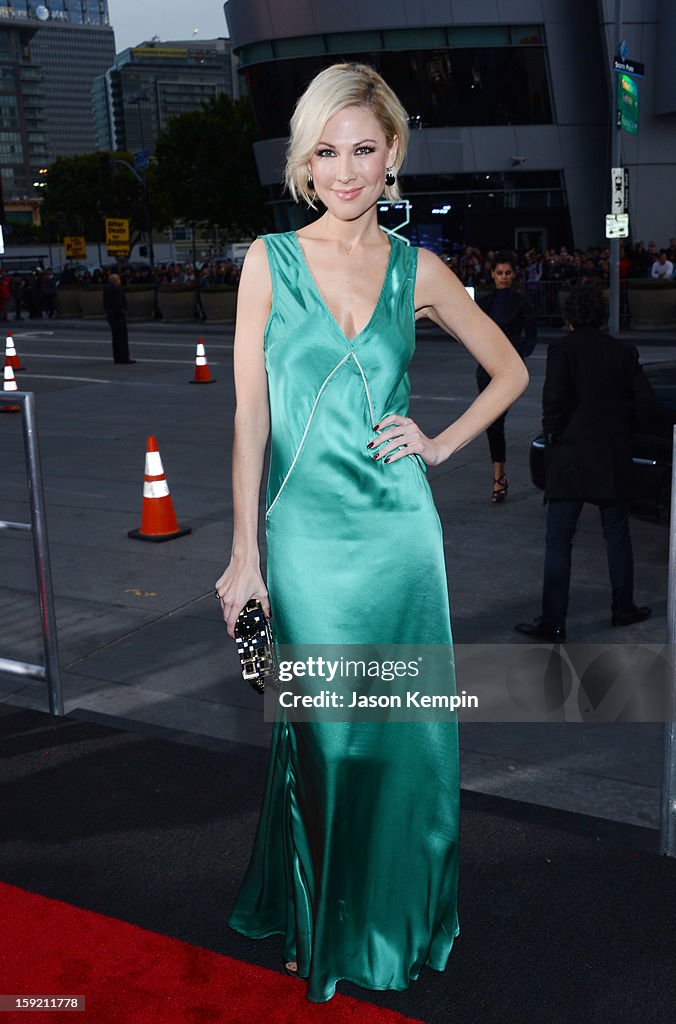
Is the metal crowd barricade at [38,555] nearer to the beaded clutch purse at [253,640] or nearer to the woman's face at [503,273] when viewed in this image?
the beaded clutch purse at [253,640]

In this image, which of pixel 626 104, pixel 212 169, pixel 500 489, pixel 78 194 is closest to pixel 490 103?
pixel 626 104

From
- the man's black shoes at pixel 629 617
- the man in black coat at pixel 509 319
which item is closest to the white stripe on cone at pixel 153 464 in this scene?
the man in black coat at pixel 509 319

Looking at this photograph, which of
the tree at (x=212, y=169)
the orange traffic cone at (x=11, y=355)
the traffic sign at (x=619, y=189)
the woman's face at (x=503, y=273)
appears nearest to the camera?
the woman's face at (x=503, y=273)

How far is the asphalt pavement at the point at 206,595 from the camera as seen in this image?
4348 millimetres

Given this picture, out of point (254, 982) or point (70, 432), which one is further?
point (70, 432)

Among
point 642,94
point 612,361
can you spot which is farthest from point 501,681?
point 642,94

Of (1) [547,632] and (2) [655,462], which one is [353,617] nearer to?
(1) [547,632]

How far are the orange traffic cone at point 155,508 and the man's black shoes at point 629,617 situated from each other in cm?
339

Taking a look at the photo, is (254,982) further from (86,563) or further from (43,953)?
(86,563)

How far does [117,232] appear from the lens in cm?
3447

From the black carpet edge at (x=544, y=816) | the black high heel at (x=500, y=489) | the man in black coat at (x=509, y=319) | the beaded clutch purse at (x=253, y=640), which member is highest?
the man in black coat at (x=509, y=319)

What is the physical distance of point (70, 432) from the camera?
13.0 m

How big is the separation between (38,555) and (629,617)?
314 cm

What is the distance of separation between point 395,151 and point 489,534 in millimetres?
5392
